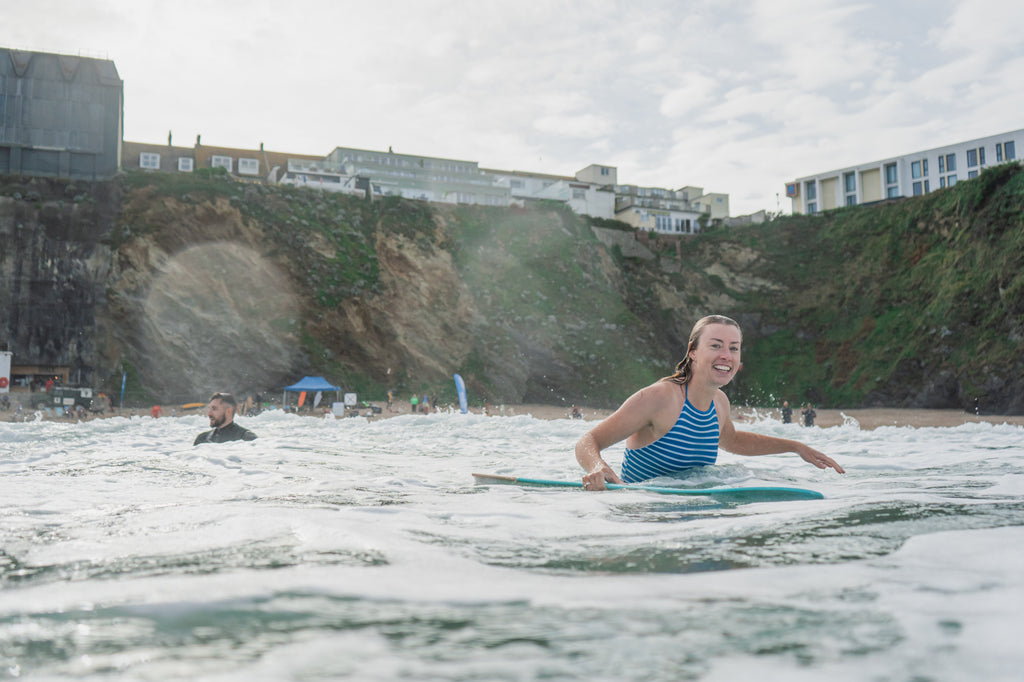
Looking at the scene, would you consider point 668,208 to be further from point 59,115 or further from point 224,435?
point 224,435

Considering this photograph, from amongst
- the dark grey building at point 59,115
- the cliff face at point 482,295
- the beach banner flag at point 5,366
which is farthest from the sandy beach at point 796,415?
the dark grey building at point 59,115

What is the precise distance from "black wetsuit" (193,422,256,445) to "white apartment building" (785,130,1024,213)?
52096 mm

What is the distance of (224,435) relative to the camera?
30.4ft

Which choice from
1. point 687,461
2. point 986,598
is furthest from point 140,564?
point 687,461

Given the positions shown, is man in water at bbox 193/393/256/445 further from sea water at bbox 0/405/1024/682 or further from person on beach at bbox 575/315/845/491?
person on beach at bbox 575/315/845/491

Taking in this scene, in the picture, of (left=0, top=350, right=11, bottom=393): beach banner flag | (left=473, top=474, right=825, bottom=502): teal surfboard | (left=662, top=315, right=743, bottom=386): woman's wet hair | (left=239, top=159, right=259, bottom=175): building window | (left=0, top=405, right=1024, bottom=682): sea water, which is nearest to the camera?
(left=0, top=405, right=1024, bottom=682): sea water

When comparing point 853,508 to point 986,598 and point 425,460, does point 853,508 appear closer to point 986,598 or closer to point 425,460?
point 986,598

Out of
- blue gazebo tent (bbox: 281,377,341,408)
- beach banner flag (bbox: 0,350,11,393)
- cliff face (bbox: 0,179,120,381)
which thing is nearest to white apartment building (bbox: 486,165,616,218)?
blue gazebo tent (bbox: 281,377,341,408)

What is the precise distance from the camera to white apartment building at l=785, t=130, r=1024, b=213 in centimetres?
5353

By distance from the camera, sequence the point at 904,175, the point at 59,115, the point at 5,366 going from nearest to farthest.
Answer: the point at 5,366, the point at 59,115, the point at 904,175

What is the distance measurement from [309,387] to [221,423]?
66.0 ft

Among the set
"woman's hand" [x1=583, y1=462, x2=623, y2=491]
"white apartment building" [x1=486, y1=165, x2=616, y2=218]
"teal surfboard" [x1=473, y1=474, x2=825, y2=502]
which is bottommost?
"teal surfboard" [x1=473, y1=474, x2=825, y2=502]

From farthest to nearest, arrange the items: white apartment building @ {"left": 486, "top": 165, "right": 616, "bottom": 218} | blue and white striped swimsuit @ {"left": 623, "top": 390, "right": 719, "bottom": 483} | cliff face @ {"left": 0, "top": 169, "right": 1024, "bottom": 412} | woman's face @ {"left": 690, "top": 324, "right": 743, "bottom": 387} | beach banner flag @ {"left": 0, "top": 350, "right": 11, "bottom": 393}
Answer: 1. white apartment building @ {"left": 486, "top": 165, "right": 616, "bottom": 218}
2. cliff face @ {"left": 0, "top": 169, "right": 1024, "bottom": 412}
3. beach banner flag @ {"left": 0, "top": 350, "right": 11, "bottom": 393}
4. blue and white striped swimsuit @ {"left": 623, "top": 390, "right": 719, "bottom": 483}
5. woman's face @ {"left": 690, "top": 324, "right": 743, "bottom": 387}

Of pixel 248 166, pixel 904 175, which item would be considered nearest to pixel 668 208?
pixel 904 175
